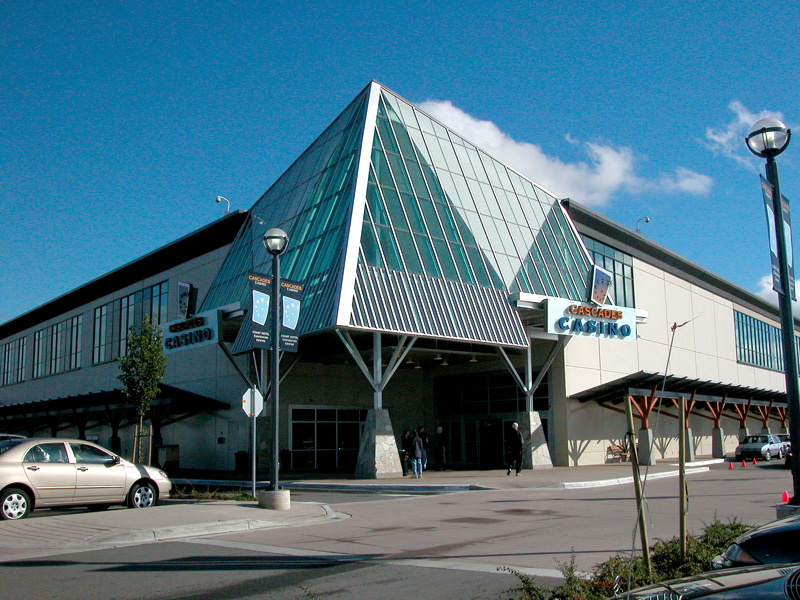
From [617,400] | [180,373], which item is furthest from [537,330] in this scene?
[180,373]

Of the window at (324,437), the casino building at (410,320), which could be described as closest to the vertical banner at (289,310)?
the casino building at (410,320)

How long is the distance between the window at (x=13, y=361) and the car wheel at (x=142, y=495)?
2071 inches

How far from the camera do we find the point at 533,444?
97.4ft

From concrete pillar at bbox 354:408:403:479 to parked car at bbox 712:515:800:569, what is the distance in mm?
18997

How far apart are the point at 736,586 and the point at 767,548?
294 centimetres

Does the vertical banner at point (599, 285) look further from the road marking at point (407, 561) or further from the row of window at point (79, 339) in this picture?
the road marking at point (407, 561)

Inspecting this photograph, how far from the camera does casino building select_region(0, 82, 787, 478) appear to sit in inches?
1021

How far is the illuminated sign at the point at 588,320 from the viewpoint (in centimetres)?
2944

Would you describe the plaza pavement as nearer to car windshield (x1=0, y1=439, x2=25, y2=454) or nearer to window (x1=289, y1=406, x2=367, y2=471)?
car windshield (x1=0, y1=439, x2=25, y2=454)

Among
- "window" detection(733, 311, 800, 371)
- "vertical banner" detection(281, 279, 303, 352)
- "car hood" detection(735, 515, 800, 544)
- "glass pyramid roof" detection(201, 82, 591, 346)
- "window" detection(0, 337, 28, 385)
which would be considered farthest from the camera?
"window" detection(0, 337, 28, 385)

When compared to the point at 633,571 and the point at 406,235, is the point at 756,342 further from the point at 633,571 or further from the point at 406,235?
the point at 633,571

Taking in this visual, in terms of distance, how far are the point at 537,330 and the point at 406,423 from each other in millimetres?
10796

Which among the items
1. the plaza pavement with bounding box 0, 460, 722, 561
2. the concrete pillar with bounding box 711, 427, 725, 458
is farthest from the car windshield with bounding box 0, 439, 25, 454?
the concrete pillar with bounding box 711, 427, 725, 458

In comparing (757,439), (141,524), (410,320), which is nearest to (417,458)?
(410,320)
